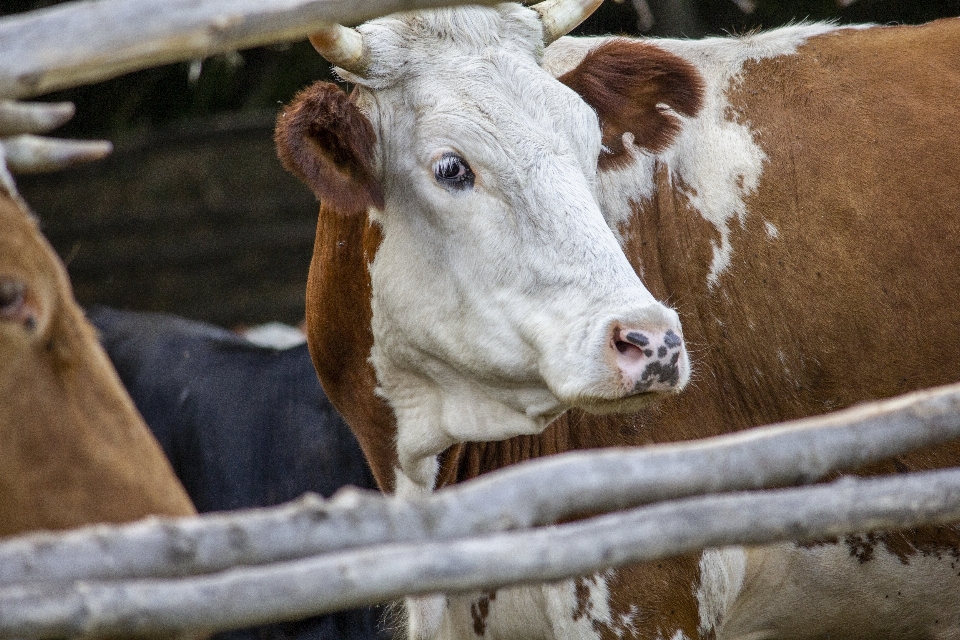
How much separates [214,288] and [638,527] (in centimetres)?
612

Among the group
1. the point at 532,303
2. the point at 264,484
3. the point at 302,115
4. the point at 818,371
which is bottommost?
the point at 264,484

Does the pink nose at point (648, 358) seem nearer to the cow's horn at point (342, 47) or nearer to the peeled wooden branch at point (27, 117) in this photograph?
the cow's horn at point (342, 47)

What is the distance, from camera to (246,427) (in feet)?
13.9

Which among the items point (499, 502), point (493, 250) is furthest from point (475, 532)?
point (493, 250)

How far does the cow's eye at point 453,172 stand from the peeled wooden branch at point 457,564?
4.41 ft

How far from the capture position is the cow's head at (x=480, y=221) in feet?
8.39

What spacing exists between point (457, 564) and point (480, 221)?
1.41 meters

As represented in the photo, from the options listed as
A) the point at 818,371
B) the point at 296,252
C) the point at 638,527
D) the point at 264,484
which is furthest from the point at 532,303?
the point at 296,252

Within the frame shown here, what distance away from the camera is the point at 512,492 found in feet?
4.90

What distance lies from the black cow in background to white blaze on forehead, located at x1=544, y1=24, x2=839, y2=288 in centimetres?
162

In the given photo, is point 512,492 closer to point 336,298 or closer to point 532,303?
point 532,303

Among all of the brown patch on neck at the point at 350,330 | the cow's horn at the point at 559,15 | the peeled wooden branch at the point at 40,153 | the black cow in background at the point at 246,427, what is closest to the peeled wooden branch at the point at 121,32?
the peeled wooden branch at the point at 40,153

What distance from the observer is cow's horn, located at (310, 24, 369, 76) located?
2648mm

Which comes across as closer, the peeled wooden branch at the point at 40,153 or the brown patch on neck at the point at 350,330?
the peeled wooden branch at the point at 40,153
